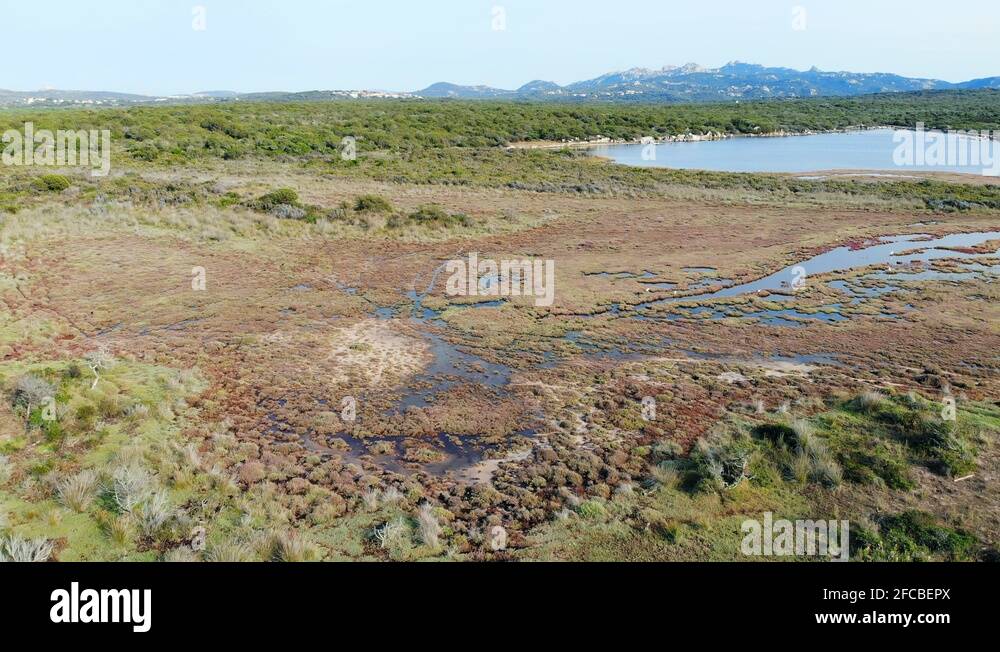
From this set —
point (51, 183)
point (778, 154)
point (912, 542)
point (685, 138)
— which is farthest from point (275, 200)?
point (685, 138)

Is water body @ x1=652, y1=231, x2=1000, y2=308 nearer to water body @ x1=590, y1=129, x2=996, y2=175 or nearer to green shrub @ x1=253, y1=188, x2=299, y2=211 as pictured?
green shrub @ x1=253, y1=188, x2=299, y2=211

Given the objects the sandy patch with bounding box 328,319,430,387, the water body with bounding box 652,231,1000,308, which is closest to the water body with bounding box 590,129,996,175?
the water body with bounding box 652,231,1000,308

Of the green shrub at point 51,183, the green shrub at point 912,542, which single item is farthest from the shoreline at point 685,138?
the green shrub at point 912,542

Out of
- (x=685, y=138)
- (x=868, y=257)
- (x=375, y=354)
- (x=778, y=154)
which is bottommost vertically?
(x=375, y=354)

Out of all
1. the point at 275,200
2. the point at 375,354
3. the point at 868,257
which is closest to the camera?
the point at 375,354

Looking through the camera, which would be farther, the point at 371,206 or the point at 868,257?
the point at 371,206

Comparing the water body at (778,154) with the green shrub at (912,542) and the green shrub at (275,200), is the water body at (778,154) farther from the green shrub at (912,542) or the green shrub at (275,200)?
the green shrub at (912,542)

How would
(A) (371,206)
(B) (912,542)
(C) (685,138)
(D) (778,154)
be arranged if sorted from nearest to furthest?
(B) (912,542) → (A) (371,206) → (D) (778,154) → (C) (685,138)

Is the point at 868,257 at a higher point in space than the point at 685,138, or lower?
lower

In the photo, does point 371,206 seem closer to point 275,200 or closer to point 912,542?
point 275,200
